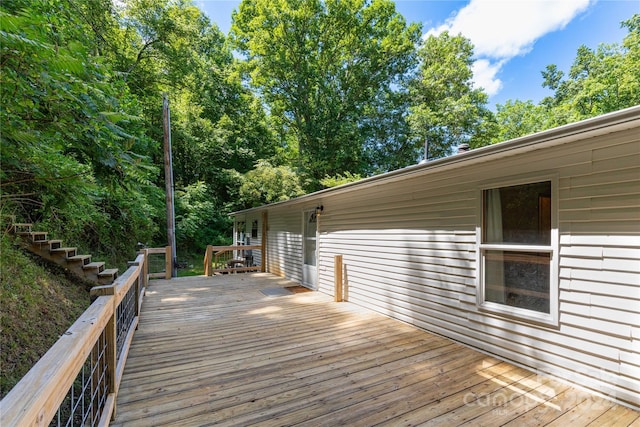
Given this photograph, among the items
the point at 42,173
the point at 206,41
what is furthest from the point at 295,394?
the point at 206,41

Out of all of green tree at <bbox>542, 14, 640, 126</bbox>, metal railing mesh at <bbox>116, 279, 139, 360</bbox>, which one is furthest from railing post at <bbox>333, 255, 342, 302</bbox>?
green tree at <bbox>542, 14, 640, 126</bbox>

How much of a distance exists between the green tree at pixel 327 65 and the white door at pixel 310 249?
788 cm

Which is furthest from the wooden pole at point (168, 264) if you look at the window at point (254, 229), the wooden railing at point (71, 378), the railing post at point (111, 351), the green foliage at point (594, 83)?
the green foliage at point (594, 83)

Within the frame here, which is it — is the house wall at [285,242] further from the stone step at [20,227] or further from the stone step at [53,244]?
the stone step at [20,227]

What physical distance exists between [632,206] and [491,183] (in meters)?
1.15

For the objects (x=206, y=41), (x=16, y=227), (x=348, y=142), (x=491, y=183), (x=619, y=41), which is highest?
(x=206, y=41)

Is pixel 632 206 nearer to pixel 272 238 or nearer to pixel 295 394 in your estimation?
pixel 295 394

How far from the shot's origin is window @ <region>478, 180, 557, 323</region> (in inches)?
112

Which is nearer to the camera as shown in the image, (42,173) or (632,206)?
(632,206)

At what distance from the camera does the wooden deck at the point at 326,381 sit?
2.18 m

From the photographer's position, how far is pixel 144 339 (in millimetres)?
3633

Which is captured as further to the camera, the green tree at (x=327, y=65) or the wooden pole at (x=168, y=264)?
the green tree at (x=327, y=65)

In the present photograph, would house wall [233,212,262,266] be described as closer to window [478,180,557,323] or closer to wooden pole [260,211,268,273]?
wooden pole [260,211,268,273]

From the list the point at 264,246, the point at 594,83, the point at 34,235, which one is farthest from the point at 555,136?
the point at 594,83
